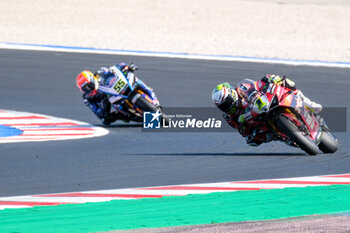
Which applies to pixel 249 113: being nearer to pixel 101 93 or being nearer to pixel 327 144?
pixel 327 144

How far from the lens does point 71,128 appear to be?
16.2 m

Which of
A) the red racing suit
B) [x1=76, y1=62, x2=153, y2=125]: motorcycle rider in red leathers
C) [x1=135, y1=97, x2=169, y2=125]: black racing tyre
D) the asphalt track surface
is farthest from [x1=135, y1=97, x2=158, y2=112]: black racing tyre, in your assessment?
the red racing suit

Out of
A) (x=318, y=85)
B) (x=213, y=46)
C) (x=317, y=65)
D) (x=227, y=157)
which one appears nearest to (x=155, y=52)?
(x=213, y=46)

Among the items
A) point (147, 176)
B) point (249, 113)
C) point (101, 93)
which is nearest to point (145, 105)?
point (101, 93)

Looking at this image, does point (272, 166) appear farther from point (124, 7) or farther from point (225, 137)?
point (124, 7)

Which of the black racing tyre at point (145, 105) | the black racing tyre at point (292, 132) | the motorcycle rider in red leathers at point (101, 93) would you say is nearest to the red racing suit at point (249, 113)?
the black racing tyre at point (292, 132)

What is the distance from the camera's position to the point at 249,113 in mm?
12672

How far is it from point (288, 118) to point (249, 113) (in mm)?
681

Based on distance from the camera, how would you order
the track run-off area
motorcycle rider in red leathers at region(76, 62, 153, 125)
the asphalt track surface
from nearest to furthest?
the track run-off area → the asphalt track surface → motorcycle rider in red leathers at region(76, 62, 153, 125)

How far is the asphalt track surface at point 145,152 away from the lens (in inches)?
422

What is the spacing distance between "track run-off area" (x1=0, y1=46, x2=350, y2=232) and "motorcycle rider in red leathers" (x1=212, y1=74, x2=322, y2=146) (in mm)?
306

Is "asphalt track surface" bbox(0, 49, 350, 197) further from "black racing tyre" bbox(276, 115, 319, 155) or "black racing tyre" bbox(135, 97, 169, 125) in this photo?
"black racing tyre" bbox(135, 97, 169, 125)

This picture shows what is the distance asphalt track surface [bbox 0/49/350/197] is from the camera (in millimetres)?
10711

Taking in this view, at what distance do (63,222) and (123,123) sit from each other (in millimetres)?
9481
